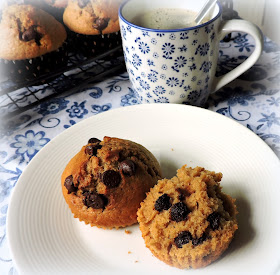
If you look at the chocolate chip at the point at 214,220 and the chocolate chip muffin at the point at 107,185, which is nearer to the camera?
the chocolate chip at the point at 214,220

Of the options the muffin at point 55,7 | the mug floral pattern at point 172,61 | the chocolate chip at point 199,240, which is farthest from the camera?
Answer: the muffin at point 55,7

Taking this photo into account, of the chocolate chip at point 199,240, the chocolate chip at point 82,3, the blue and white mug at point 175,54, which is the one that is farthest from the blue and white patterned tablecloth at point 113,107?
the chocolate chip at point 199,240

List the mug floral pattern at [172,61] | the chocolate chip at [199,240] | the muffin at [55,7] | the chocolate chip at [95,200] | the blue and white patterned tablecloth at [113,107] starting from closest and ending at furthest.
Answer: the chocolate chip at [199,240] < the chocolate chip at [95,200] < the mug floral pattern at [172,61] < the blue and white patterned tablecloth at [113,107] < the muffin at [55,7]

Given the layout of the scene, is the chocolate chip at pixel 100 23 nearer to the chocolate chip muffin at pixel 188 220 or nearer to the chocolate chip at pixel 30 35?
the chocolate chip at pixel 30 35

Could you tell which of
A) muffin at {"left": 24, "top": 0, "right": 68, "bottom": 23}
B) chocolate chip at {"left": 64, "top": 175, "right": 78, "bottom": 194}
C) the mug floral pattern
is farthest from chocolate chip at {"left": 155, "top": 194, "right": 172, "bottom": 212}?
muffin at {"left": 24, "top": 0, "right": 68, "bottom": 23}

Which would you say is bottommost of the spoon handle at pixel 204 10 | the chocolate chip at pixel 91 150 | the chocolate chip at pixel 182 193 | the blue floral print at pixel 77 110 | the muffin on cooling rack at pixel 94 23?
the blue floral print at pixel 77 110

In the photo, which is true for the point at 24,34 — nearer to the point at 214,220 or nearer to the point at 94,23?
the point at 94,23

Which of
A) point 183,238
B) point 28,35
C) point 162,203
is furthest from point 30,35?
point 183,238

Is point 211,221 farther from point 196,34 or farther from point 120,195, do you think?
point 196,34
